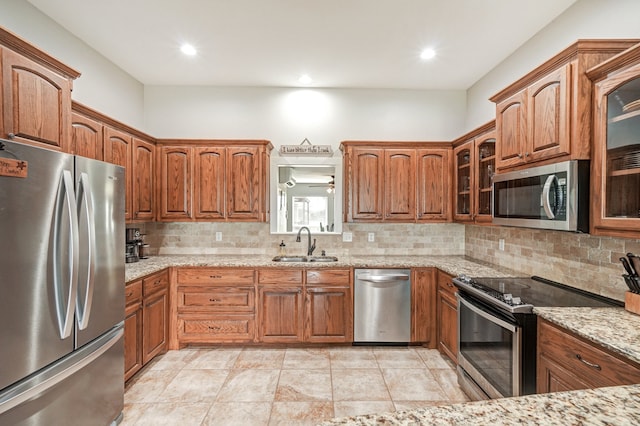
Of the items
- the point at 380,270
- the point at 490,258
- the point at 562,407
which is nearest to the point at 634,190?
the point at 562,407

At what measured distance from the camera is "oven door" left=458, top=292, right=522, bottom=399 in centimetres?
186

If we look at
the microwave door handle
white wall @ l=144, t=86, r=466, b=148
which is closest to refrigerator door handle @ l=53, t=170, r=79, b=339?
white wall @ l=144, t=86, r=466, b=148

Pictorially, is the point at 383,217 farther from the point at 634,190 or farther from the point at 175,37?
the point at 175,37

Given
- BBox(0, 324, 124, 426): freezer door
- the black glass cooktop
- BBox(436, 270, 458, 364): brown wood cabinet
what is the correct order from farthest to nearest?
BBox(436, 270, 458, 364): brown wood cabinet → the black glass cooktop → BBox(0, 324, 124, 426): freezer door

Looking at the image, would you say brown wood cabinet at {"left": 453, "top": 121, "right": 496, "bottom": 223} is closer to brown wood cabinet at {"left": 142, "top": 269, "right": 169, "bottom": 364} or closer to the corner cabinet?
the corner cabinet

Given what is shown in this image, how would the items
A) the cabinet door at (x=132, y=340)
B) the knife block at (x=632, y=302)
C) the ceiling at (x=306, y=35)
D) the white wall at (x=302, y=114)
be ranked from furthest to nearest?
1. the white wall at (x=302, y=114)
2. the cabinet door at (x=132, y=340)
3. the ceiling at (x=306, y=35)
4. the knife block at (x=632, y=302)

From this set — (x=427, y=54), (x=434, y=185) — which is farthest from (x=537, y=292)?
(x=427, y=54)

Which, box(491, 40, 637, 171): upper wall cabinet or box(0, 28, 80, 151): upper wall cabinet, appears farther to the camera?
box(491, 40, 637, 171): upper wall cabinet

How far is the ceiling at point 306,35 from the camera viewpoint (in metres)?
2.38

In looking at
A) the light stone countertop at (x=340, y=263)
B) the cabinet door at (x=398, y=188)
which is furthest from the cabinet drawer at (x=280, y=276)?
the cabinet door at (x=398, y=188)

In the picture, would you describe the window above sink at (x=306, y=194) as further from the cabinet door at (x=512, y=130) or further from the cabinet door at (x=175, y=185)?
the cabinet door at (x=512, y=130)

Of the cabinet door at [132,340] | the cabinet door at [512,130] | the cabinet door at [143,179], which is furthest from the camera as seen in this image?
the cabinet door at [143,179]

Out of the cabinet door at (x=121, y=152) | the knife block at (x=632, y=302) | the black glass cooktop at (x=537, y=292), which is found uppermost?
the cabinet door at (x=121, y=152)

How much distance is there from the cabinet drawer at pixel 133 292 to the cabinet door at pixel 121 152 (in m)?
0.63
